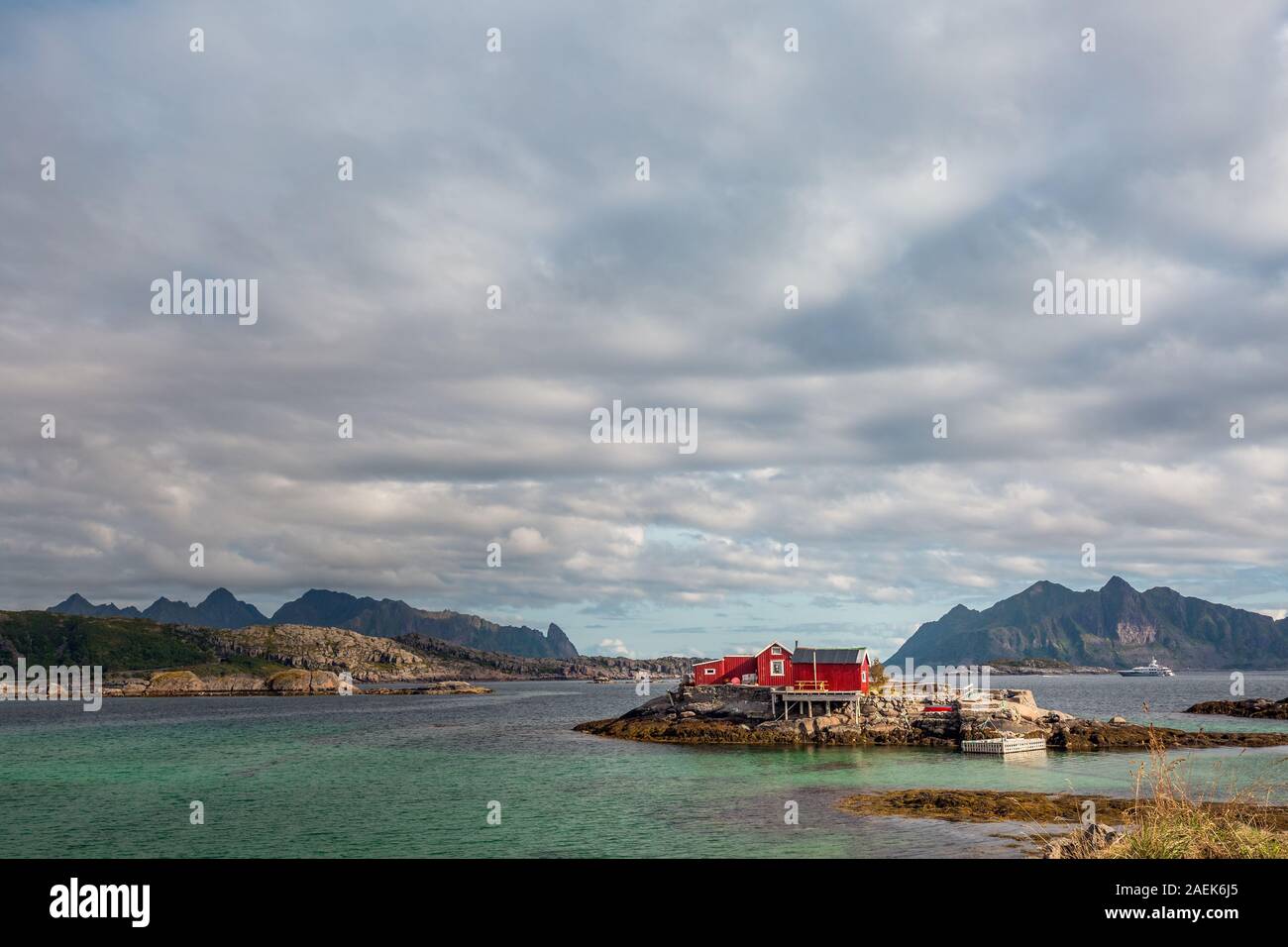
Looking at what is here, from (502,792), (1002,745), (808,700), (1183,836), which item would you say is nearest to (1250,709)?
(1002,745)

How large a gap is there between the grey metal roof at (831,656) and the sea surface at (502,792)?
41.5ft

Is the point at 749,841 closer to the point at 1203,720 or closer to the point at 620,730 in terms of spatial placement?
the point at 620,730

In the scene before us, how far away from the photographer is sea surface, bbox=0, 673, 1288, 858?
40781 mm

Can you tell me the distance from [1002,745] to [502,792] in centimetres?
4346

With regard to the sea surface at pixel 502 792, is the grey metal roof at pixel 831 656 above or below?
above

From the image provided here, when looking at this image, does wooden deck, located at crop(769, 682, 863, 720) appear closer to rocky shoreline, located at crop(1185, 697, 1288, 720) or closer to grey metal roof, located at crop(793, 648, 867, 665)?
grey metal roof, located at crop(793, 648, 867, 665)

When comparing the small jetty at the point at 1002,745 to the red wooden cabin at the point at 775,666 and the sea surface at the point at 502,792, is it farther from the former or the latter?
the red wooden cabin at the point at 775,666

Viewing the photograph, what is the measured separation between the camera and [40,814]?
53.6m

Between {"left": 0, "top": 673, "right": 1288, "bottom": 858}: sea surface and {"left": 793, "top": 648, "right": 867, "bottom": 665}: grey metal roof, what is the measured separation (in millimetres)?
12663

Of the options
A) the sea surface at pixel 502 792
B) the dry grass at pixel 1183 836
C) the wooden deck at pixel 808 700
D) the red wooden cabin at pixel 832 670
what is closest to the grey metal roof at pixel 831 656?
the red wooden cabin at pixel 832 670

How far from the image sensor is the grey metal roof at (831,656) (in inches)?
3573

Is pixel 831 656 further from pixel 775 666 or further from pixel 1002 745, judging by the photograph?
pixel 1002 745
